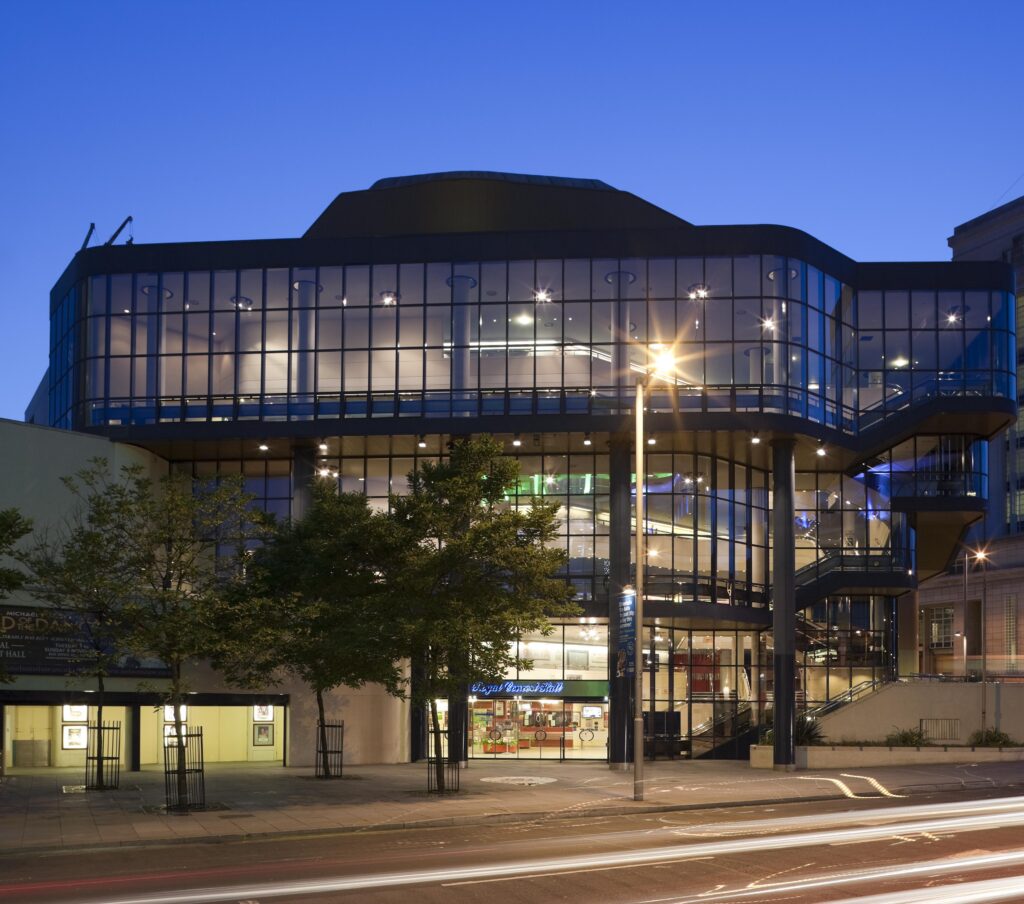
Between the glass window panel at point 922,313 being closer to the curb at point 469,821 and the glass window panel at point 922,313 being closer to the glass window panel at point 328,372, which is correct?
the curb at point 469,821

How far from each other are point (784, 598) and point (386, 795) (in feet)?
63.3

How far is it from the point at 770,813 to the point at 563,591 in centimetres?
906

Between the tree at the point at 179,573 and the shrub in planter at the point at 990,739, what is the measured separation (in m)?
30.8

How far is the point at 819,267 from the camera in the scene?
52.6m

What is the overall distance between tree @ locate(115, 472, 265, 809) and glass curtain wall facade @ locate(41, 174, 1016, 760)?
52.1 ft

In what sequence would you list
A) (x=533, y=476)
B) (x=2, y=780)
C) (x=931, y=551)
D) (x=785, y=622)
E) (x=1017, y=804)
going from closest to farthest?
(x=1017, y=804) < (x=2, y=780) < (x=785, y=622) < (x=533, y=476) < (x=931, y=551)

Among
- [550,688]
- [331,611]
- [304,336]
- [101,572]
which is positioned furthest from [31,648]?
[550,688]

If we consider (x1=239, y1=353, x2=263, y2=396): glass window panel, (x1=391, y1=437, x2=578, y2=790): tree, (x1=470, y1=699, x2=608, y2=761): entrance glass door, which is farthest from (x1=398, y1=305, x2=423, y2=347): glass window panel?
(x1=470, y1=699, x2=608, y2=761): entrance glass door

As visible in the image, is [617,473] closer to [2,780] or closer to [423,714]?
[423,714]

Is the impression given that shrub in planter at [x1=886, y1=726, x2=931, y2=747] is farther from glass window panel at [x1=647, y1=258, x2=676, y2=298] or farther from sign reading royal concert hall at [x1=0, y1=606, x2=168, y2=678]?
sign reading royal concert hall at [x1=0, y1=606, x2=168, y2=678]

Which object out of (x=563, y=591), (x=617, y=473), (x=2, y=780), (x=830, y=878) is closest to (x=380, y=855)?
(x=830, y=878)

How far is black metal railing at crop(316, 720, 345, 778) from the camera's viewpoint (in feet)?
146

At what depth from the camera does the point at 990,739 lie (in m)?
51.8

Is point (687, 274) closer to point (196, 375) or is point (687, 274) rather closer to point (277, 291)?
point (277, 291)
